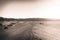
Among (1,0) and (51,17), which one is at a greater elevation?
(1,0)

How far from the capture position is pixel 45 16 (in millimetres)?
1515

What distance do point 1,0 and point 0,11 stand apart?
0.16m

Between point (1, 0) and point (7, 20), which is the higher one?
point (1, 0)

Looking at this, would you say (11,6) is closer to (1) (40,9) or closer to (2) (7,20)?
(2) (7,20)

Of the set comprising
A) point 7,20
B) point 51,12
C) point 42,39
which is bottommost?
point 42,39

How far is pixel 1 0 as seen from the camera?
5.00 ft

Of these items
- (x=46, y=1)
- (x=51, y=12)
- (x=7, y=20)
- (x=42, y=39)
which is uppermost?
(x=46, y=1)

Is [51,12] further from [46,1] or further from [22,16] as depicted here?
[22,16]

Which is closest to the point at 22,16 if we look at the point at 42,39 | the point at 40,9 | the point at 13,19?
the point at 13,19

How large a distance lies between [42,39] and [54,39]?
4.1 inches

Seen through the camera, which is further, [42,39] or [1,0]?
[1,0]

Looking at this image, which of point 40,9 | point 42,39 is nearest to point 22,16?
point 40,9

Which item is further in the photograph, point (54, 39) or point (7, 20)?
point (7, 20)

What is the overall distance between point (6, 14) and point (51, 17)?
26.0 inches
